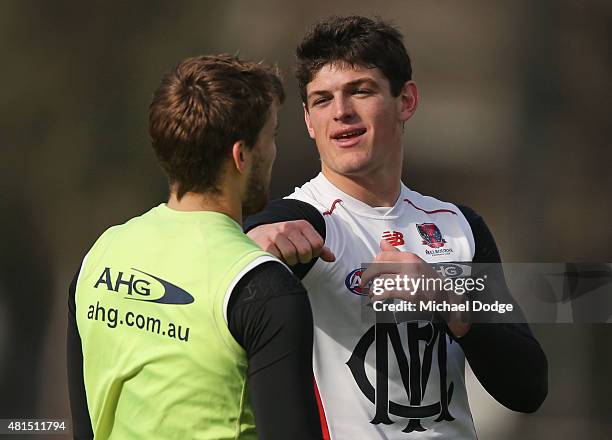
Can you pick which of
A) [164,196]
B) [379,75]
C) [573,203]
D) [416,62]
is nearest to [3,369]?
[164,196]

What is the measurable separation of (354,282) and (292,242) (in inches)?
17.7

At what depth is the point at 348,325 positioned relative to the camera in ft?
8.87

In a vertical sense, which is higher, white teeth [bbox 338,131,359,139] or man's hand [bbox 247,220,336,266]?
white teeth [bbox 338,131,359,139]

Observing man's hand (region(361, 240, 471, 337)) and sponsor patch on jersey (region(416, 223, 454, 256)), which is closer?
man's hand (region(361, 240, 471, 337))

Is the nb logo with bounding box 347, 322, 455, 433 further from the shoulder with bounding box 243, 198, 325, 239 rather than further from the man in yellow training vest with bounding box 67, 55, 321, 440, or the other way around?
the man in yellow training vest with bounding box 67, 55, 321, 440

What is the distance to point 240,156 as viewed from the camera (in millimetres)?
1984

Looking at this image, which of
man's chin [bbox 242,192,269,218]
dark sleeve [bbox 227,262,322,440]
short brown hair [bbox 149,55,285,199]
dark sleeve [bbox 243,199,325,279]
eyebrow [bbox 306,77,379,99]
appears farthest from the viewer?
eyebrow [bbox 306,77,379,99]

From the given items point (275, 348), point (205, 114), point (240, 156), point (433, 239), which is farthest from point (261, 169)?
point (433, 239)

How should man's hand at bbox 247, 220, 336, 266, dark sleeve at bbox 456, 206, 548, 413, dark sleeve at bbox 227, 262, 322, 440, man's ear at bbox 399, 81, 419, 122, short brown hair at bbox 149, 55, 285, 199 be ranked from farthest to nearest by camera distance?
man's ear at bbox 399, 81, 419, 122
dark sleeve at bbox 456, 206, 548, 413
man's hand at bbox 247, 220, 336, 266
short brown hair at bbox 149, 55, 285, 199
dark sleeve at bbox 227, 262, 322, 440

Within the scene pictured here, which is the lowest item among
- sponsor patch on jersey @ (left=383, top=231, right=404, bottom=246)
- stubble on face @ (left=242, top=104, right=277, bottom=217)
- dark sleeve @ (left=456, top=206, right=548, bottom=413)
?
dark sleeve @ (left=456, top=206, right=548, bottom=413)

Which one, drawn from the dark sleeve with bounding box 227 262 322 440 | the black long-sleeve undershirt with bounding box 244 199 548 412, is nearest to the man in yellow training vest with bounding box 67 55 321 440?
the dark sleeve with bounding box 227 262 322 440

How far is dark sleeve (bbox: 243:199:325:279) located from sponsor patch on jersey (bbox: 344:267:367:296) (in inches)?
4.6

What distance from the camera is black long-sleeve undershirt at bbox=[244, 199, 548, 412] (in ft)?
8.82

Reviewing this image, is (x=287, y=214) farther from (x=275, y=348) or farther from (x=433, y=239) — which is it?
(x=275, y=348)
